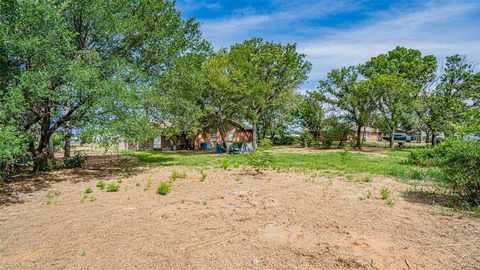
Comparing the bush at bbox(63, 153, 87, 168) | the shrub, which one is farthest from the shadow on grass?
the shrub

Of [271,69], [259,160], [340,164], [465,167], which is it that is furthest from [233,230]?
[271,69]

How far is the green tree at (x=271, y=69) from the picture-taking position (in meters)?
23.1

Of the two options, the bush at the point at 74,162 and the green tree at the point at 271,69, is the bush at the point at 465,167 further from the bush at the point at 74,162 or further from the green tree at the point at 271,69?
the green tree at the point at 271,69

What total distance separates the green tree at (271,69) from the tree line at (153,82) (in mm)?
95

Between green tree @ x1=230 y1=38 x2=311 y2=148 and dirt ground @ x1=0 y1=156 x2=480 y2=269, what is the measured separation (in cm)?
1638

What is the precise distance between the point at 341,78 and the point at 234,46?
11.5 metres

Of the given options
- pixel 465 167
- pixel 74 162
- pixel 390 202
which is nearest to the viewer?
pixel 465 167

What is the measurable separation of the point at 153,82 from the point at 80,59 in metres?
3.88

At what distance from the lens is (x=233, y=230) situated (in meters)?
4.47

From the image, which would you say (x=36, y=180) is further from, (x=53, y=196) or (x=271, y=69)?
(x=271, y=69)

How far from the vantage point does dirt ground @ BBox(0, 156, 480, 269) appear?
350 cm

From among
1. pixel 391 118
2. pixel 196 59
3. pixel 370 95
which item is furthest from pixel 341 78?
pixel 196 59

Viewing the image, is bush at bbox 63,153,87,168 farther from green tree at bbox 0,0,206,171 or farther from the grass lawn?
the grass lawn

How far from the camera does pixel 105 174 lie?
10648mm
